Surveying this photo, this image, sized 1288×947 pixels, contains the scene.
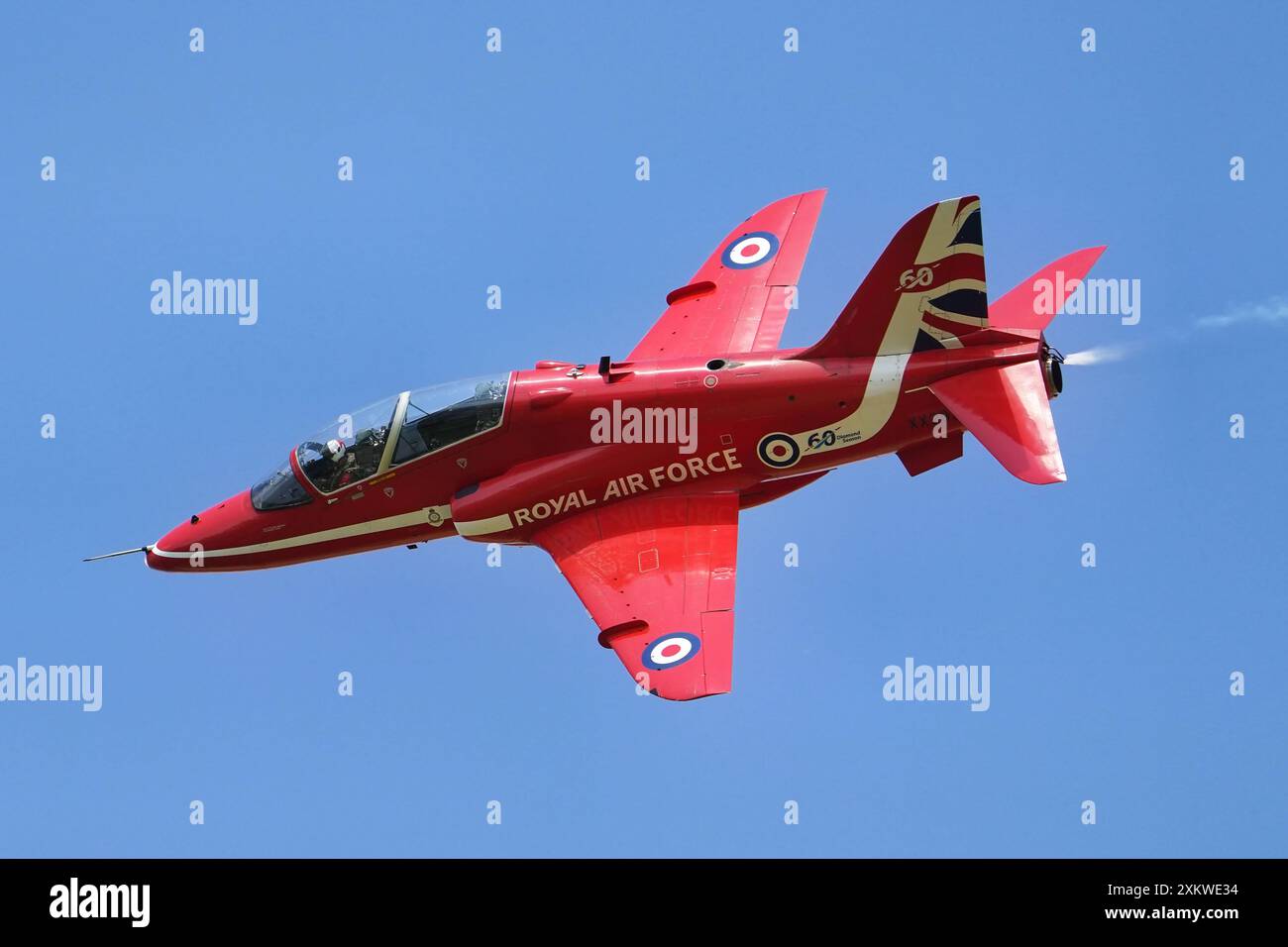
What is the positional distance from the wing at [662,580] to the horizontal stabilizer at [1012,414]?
15.2 feet

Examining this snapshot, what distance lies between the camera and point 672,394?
44.2 m

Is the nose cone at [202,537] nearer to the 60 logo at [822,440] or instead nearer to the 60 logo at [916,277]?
the 60 logo at [822,440]

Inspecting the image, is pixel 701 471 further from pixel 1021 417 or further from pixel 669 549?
pixel 1021 417

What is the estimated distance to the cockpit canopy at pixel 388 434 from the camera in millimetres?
44969

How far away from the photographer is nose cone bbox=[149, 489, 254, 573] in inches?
1828

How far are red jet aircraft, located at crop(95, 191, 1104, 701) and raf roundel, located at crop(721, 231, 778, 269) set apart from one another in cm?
403

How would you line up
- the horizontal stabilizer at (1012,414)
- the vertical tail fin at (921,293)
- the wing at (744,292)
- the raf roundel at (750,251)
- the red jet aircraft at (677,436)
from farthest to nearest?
the raf roundel at (750,251), the wing at (744,292), the vertical tail fin at (921,293), the red jet aircraft at (677,436), the horizontal stabilizer at (1012,414)

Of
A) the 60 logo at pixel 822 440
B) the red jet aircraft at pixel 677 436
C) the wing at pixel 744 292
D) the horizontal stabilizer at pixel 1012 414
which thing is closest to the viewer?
the horizontal stabilizer at pixel 1012 414

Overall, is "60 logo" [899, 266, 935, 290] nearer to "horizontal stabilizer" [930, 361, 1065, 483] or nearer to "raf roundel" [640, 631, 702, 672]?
"horizontal stabilizer" [930, 361, 1065, 483]

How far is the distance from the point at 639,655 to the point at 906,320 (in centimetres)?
805

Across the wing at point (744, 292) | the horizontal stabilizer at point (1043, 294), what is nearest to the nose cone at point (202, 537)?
the wing at point (744, 292)

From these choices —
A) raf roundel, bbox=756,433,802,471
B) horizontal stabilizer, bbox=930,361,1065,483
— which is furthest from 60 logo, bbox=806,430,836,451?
horizontal stabilizer, bbox=930,361,1065,483

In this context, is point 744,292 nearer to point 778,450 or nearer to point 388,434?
point 778,450

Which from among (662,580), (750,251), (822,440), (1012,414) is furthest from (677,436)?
(750,251)
